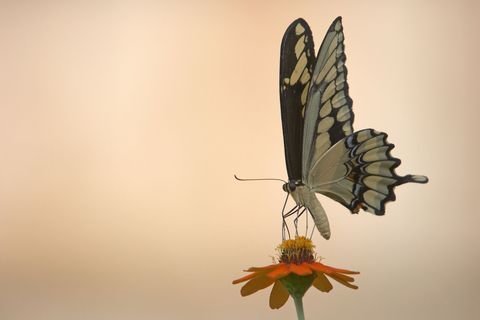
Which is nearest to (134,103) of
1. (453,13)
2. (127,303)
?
(127,303)

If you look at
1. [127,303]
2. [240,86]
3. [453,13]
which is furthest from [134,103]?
[453,13]

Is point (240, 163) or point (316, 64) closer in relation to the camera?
point (316, 64)

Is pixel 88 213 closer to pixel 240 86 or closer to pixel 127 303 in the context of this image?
pixel 127 303

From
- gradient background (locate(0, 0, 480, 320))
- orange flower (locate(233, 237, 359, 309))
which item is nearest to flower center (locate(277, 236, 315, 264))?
orange flower (locate(233, 237, 359, 309))

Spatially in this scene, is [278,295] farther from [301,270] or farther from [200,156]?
[200,156]

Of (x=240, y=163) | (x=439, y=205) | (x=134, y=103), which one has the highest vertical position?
(x=134, y=103)

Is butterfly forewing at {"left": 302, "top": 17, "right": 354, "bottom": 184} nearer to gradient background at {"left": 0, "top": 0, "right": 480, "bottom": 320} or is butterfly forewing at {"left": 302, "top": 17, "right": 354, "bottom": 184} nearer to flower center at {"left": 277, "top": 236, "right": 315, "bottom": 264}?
flower center at {"left": 277, "top": 236, "right": 315, "bottom": 264}

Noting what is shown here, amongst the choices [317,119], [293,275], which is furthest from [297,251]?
[317,119]

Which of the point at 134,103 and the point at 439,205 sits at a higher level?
the point at 134,103
